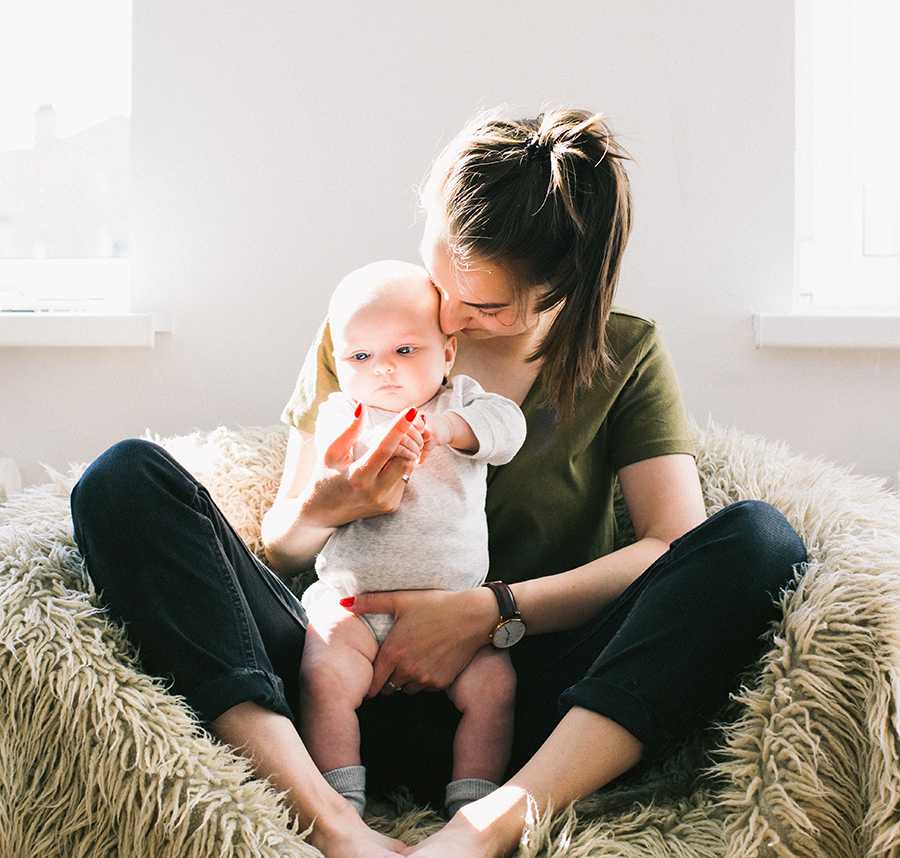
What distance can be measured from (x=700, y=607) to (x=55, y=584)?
0.64 m

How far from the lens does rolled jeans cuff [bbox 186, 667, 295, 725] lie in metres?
1.08

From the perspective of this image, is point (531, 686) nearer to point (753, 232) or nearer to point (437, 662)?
point (437, 662)

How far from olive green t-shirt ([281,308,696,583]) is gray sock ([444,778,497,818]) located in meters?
0.33

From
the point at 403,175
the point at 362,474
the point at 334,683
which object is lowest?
the point at 334,683

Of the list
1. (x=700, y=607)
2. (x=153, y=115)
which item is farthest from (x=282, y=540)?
(x=153, y=115)

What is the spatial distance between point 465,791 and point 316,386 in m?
0.56

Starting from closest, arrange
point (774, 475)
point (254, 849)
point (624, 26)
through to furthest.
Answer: point (254, 849) < point (774, 475) < point (624, 26)

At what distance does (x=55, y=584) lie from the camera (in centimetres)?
113

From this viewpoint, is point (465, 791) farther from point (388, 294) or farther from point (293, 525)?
point (388, 294)

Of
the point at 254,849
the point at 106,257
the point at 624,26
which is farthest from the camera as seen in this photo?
the point at 106,257

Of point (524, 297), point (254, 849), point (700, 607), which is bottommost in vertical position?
point (254, 849)

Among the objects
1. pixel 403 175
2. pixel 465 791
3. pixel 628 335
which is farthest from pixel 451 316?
pixel 403 175

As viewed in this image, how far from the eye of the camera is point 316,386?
147 cm

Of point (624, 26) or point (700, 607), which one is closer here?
point (700, 607)
